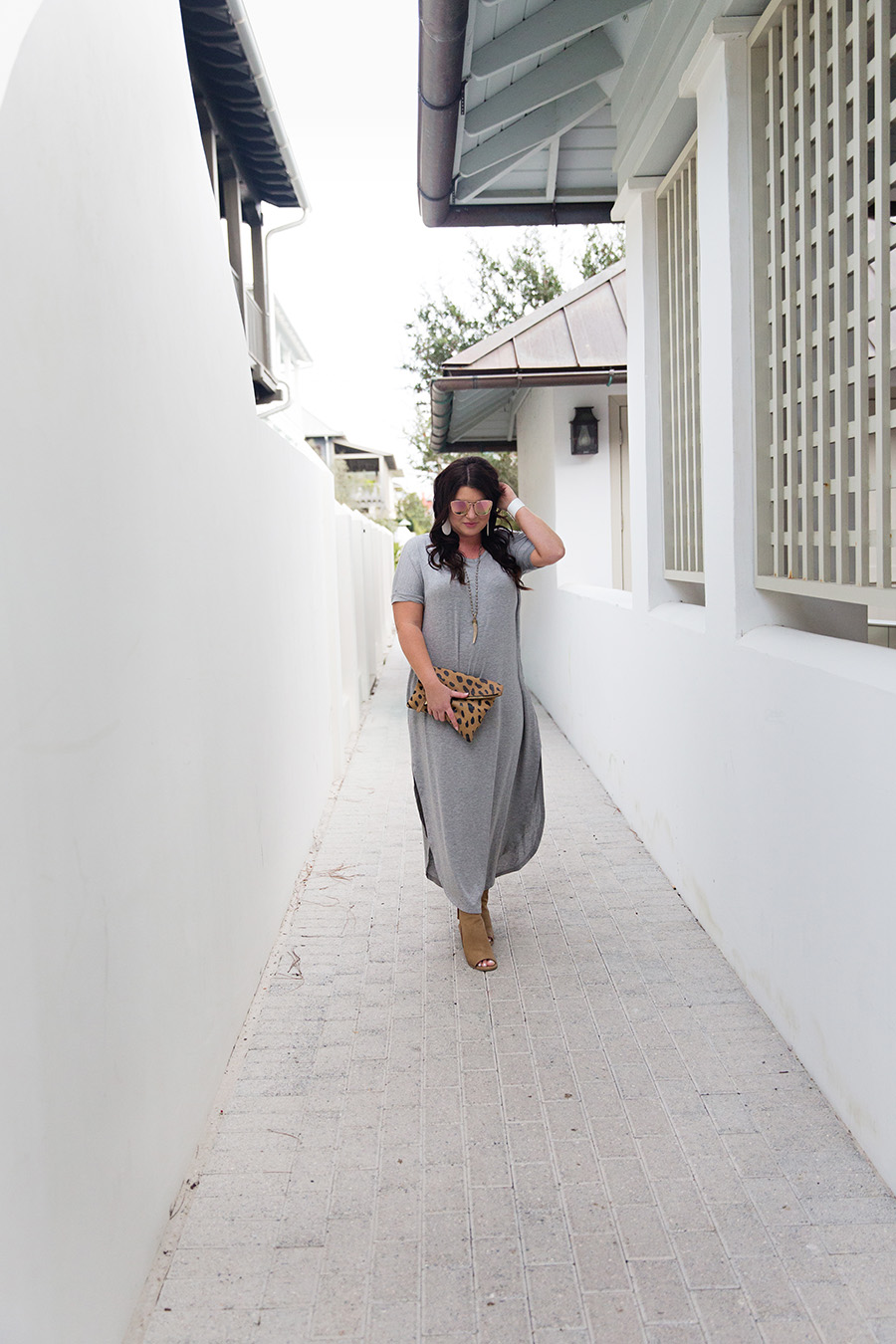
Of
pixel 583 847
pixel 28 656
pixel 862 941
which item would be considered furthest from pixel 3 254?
pixel 583 847

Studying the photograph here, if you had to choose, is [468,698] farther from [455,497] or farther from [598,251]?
[598,251]

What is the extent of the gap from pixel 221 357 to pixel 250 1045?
2.31 m

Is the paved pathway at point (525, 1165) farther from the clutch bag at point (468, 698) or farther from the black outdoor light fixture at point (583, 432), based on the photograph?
the black outdoor light fixture at point (583, 432)

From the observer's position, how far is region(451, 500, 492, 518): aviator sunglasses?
4.14 meters

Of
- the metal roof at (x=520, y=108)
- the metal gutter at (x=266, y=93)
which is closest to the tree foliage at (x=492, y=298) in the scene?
the metal gutter at (x=266, y=93)

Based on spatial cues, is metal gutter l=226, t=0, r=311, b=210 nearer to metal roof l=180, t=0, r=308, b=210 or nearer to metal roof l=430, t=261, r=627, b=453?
metal roof l=180, t=0, r=308, b=210

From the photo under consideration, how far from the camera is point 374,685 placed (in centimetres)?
1427

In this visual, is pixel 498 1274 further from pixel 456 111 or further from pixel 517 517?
pixel 456 111

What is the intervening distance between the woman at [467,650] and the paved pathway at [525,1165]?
48 centimetres

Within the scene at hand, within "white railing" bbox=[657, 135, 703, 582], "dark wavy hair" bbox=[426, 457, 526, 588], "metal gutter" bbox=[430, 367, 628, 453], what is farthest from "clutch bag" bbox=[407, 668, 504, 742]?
"metal gutter" bbox=[430, 367, 628, 453]

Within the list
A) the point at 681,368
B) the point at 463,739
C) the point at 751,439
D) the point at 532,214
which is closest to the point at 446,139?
the point at 681,368

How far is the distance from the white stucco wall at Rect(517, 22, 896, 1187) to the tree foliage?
18.9m

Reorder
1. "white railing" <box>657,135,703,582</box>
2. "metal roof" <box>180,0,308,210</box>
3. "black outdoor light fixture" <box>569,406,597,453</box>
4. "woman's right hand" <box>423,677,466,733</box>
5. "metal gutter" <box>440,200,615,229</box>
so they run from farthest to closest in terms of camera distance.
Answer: "black outdoor light fixture" <box>569,406,597,453</box> < "metal gutter" <box>440,200,615,229</box> < "metal roof" <box>180,0,308,210</box> < "white railing" <box>657,135,703,582</box> < "woman's right hand" <box>423,677,466,733</box>

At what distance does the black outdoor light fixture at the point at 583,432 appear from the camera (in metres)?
9.59
